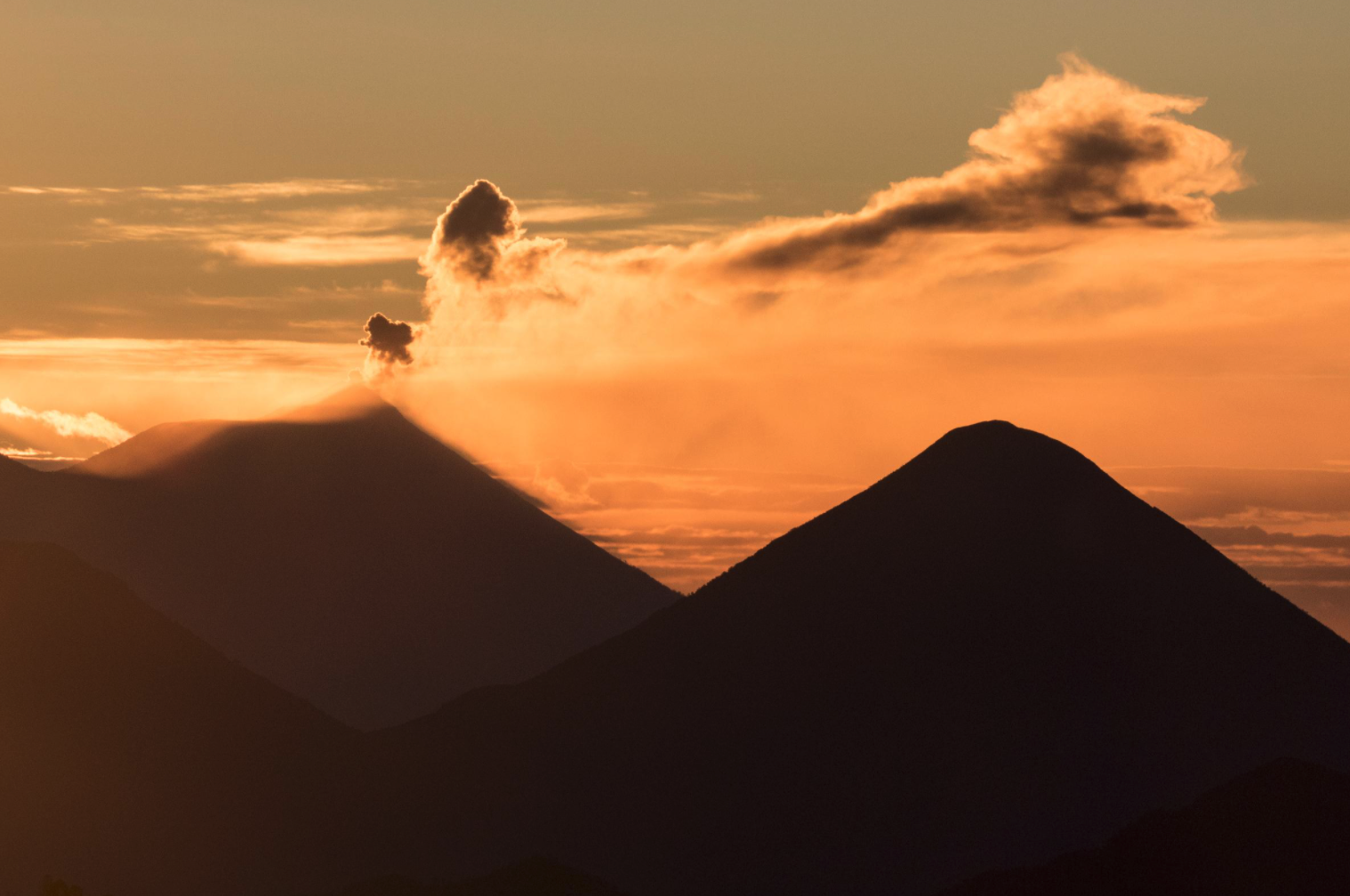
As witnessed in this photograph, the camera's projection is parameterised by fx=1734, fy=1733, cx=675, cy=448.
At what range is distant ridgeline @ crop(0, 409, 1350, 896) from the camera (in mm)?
81938

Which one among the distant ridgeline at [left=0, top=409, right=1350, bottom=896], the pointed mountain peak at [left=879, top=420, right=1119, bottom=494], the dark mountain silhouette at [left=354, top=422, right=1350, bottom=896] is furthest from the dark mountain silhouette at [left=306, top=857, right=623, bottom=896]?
the pointed mountain peak at [left=879, top=420, right=1119, bottom=494]

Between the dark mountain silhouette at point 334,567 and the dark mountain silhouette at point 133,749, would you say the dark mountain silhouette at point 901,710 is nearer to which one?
the dark mountain silhouette at point 133,749

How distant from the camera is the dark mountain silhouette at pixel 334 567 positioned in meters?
174

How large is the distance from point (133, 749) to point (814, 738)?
40442mm

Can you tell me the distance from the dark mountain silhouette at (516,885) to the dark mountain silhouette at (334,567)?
83.1 m

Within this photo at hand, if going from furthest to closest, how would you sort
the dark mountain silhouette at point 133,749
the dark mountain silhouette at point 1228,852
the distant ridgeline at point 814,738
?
the dark mountain silhouette at point 133,749
the distant ridgeline at point 814,738
the dark mountain silhouette at point 1228,852

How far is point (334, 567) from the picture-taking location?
186875 millimetres

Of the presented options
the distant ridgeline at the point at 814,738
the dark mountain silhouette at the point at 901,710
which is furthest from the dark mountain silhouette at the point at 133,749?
the dark mountain silhouette at the point at 901,710

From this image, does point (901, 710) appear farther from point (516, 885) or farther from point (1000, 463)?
point (1000, 463)

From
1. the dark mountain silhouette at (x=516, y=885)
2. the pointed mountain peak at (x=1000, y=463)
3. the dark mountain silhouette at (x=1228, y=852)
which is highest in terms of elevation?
the pointed mountain peak at (x=1000, y=463)

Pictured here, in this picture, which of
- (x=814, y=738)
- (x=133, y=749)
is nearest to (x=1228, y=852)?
(x=814, y=738)

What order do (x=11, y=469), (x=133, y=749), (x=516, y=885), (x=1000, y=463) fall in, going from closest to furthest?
1. (x=516, y=885)
2. (x=133, y=749)
3. (x=1000, y=463)
4. (x=11, y=469)

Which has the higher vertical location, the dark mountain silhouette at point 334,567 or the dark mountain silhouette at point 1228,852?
the dark mountain silhouette at point 334,567

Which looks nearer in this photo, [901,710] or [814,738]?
[814,738]
